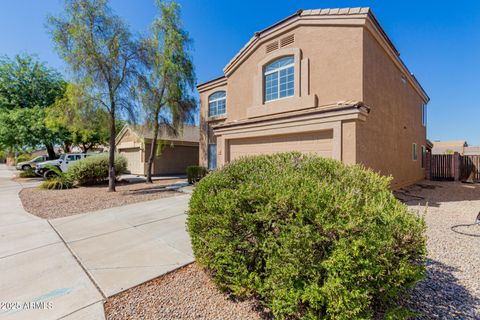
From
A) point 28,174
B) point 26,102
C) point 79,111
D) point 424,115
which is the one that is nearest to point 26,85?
point 26,102

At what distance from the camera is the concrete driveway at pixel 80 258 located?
2870 mm

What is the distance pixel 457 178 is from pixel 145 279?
792 inches

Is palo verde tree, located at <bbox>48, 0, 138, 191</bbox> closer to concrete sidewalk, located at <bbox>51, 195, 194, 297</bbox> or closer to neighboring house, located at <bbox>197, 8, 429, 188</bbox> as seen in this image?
neighboring house, located at <bbox>197, 8, 429, 188</bbox>

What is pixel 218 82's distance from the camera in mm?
15906

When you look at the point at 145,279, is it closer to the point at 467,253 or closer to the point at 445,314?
the point at 445,314

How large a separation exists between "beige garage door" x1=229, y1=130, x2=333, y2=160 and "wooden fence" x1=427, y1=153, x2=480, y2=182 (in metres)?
12.9

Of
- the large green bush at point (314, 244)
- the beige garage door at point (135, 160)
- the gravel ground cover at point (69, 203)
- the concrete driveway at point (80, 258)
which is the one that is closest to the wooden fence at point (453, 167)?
→ the large green bush at point (314, 244)

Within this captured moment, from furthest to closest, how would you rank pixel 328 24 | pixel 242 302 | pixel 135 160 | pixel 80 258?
pixel 135 160 < pixel 328 24 < pixel 80 258 < pixel 242 302

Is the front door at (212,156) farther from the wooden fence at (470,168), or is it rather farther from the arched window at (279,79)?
the wooden fence at (470,168)

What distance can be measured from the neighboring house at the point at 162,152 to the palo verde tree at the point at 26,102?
197 inches

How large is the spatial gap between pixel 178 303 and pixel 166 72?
13244mm

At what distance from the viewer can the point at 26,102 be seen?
1875cm

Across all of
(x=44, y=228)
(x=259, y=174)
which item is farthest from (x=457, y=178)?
(x=44, y=228)

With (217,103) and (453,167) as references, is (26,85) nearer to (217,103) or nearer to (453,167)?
(217,103)
